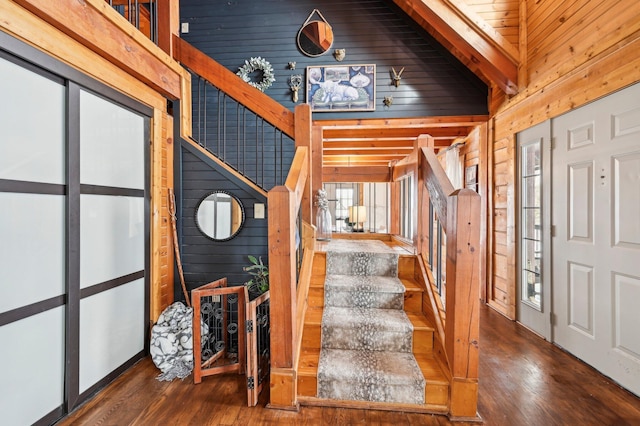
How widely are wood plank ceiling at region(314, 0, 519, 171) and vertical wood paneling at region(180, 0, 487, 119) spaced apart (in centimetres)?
11

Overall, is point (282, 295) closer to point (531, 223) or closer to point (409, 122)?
point (531, 223)

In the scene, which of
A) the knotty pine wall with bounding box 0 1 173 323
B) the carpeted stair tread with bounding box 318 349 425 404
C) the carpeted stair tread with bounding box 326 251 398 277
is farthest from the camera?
the carpeted stair tread with bounding box 326 251 398 277

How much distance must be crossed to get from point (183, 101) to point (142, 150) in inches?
26.8

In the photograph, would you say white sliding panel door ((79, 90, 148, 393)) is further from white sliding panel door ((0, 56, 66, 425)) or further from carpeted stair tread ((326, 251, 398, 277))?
carpeted stair tread ((326, 251, 398, 277))

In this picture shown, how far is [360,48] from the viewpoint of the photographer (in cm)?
400

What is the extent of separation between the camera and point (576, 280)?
2486 millimetres

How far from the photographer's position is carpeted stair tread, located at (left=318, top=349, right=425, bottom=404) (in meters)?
1.77

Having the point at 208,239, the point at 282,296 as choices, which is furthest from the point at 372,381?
the point at 208,239

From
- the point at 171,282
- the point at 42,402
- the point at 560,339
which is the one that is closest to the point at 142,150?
the point at 171,282

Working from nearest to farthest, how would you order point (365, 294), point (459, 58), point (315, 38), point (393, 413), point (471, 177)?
point (393, 413)
point (365, 294)
point (459, 58)
point (315, 38)
point (471, 177)

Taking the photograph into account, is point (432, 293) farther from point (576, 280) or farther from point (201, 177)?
point (201, 177)

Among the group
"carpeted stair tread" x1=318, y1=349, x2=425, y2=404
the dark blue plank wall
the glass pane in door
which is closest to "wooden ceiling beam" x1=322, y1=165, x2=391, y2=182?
the glass pane in door

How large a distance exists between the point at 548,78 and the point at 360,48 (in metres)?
2.25

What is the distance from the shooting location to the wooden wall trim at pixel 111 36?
65.0 inches
